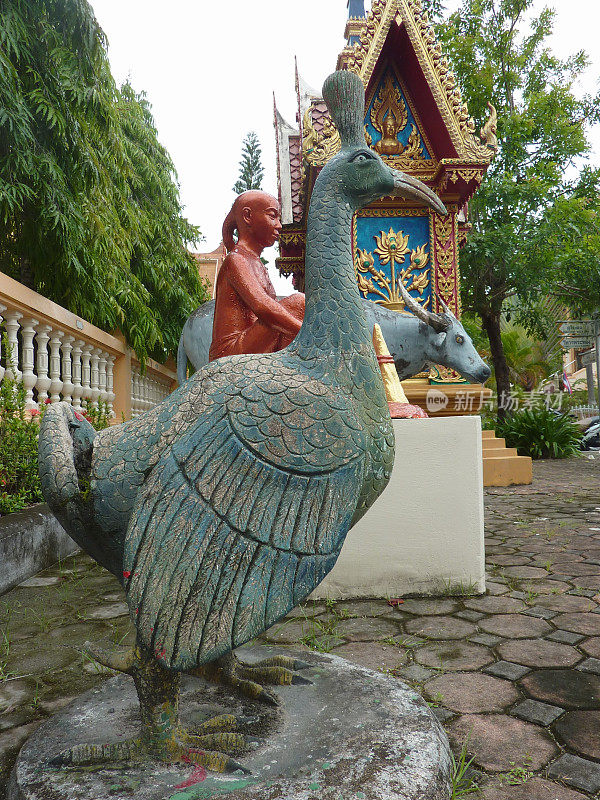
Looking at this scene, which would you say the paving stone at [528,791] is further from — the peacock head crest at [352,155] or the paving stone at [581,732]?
the peacock head crest at [352,155]

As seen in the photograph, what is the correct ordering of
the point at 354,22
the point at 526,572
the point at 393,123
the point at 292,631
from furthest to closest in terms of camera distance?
the point at 354,22 < the point at 393,123 < the point at 526,572 < the point at 292,631

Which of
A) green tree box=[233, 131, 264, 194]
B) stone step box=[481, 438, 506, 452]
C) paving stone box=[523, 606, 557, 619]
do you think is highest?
green tree box=[233, 131, 264, 194]

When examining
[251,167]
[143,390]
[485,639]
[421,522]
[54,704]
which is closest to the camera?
[54,704]

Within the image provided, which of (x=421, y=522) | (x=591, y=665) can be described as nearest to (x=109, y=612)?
(x=421, y=522)

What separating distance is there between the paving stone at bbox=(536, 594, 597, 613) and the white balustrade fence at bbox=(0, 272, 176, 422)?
274 cm

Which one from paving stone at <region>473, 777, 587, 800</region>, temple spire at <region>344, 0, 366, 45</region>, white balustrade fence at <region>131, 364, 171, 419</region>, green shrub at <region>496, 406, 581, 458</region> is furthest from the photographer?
green shrub at <region>496, 406, 581, 458</region>

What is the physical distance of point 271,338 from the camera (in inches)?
94.0

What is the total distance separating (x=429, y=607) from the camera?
319 cm

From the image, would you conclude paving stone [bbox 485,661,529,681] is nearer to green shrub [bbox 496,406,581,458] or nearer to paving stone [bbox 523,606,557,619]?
paving stone [bbox 523,606,557,619]

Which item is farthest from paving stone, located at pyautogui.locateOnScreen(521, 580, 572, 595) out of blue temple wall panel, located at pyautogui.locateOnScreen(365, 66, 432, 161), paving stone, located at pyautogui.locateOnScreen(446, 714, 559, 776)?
blue temple wall panel, located at pyautogui.locateOnScreen(365, 66, 432, 161)

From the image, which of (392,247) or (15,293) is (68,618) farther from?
(392,247)

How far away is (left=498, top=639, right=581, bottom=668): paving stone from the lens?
2.45 meters

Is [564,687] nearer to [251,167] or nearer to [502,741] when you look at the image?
[502,741]

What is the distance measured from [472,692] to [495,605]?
42.9 inches
